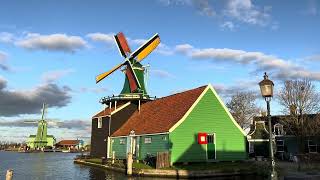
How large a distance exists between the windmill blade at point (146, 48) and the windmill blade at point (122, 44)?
171cm

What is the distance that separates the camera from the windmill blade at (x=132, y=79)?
5053 cm

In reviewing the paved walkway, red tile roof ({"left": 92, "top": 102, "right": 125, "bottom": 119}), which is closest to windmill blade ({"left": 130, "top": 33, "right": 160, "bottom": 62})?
red tile roof ({"left": 92, "top": 102, "right": 125, "bottom": 119})

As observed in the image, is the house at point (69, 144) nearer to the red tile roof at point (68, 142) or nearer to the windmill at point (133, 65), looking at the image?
the red tile roof at point (68, 142)

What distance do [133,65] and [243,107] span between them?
23578mm

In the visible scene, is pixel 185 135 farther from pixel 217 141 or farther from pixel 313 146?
pixel 313 146

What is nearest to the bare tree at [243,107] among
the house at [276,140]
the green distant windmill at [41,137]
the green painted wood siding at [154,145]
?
the house at [276,140]

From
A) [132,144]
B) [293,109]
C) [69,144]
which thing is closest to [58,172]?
[132,144]

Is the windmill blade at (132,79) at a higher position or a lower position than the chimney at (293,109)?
higher

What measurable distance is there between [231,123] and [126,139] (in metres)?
12.1

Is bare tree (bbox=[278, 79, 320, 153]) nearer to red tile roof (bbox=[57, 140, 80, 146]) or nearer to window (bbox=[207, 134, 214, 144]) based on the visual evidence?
window (bbox=[207, 134, 214, 144])

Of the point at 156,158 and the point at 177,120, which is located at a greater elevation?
the point at 177,120

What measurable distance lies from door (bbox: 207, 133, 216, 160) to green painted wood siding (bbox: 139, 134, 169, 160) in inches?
159

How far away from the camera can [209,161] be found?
3369cm

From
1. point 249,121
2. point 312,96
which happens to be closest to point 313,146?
point 312,96
